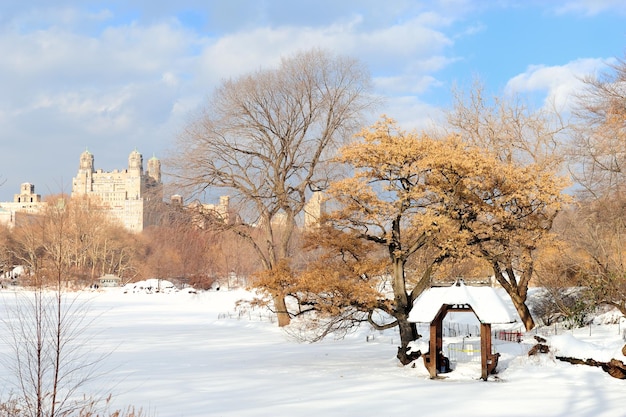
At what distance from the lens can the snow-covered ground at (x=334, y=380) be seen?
12258 mm

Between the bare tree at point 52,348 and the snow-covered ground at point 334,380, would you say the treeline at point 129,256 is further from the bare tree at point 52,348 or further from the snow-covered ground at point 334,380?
the bare tree at point 52,348

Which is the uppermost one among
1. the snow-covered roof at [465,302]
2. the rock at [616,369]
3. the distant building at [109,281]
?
the snow-covered roof at [465,302]

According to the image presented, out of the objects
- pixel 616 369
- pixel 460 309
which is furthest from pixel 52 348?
pixel 616 369

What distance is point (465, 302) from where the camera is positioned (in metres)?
15.8

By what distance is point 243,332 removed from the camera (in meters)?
27.3

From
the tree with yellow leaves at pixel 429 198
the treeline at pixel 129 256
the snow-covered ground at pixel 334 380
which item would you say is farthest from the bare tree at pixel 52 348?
the treeline at pixel 129 256

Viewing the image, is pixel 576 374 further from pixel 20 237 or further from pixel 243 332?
pixel 20 237

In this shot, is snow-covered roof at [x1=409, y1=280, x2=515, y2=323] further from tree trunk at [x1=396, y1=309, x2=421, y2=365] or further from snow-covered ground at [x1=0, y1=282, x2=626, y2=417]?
snow-covered ground at [x1=0, y1=282, x2=626, y2=417]

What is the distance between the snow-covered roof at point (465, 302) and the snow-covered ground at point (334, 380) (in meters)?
1.56

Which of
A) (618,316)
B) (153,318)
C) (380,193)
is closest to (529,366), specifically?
(380,193)

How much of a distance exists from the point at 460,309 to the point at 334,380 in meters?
3.85

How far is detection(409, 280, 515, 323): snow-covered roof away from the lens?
51.0 ft

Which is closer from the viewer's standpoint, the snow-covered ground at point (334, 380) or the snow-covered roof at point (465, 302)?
the snow-covered ground at point (334, 380)

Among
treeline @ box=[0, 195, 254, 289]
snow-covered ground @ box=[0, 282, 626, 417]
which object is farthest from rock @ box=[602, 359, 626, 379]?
treeline @ box=[0, 195, 254, 289]
